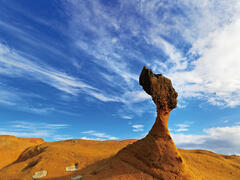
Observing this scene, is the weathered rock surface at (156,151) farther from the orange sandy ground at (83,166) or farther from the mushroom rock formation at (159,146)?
the orange sandy ground at (83,166)

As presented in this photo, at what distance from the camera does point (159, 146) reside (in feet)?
37.6

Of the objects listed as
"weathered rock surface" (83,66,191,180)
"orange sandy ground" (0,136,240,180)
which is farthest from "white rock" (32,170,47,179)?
"weathered rock surface" (83,66,191,180)

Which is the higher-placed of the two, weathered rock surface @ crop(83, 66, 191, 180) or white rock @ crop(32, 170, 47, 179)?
weathered rock surface @ crop(83, 66, 191, 180)

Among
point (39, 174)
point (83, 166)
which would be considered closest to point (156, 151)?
point (83, 166)

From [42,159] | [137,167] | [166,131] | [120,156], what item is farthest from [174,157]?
[42,159]

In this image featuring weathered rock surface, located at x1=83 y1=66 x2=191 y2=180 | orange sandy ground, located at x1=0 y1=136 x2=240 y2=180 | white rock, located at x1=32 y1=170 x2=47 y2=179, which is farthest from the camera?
white rock, located at x1=32 y1=170 x2=47 y2=179

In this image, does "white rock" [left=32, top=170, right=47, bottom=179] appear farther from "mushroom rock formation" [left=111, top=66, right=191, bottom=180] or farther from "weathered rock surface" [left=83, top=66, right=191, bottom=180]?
"mushroom rock formation" [left=111, top=66, right=191, bottom=180]

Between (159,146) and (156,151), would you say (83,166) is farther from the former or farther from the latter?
(159,146)

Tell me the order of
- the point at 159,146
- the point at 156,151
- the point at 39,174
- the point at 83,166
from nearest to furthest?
1. the point at 156,151
2. the point at 159,146
3. the point at 39,174
4. the point at 83,166

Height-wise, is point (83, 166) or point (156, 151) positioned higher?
point (156, 151)

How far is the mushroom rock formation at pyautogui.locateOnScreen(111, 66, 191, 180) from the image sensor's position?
11.0m

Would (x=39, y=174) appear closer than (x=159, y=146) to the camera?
No

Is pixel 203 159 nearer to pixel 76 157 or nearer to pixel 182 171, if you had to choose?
pixel 182 171

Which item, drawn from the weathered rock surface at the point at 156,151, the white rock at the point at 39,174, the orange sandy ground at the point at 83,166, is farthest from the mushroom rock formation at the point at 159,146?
the white rock at the point at 39,174
